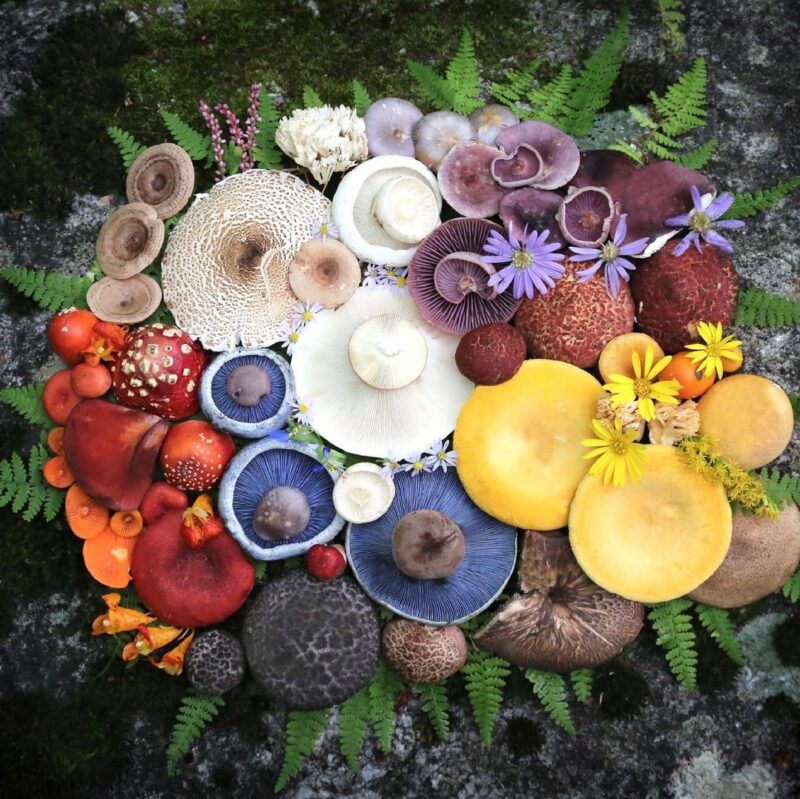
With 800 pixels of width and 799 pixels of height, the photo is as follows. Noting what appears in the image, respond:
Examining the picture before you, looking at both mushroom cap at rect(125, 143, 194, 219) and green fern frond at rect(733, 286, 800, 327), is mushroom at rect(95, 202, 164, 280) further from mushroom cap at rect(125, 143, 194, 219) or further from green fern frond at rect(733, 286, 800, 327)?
green fern frond at rect(733, 286, 800, 327)

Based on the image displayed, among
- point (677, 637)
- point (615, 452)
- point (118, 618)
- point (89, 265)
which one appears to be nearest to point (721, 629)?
point (677, 637)

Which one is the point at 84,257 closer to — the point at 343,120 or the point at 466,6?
the point at 343,120

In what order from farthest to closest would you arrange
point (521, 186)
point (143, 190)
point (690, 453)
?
point (143, 190) → point (521, 186) → point (690, 453)

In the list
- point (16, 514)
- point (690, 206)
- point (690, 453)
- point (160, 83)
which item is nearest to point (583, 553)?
point (690, 453)

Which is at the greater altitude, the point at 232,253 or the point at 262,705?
the point at 232,253

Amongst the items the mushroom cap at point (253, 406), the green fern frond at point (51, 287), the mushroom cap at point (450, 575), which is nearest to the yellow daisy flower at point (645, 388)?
the mushroom cap at point (450, 575)

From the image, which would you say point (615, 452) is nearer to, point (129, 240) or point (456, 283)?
point (456, 283)
